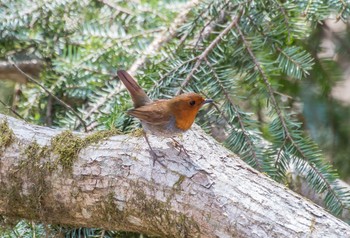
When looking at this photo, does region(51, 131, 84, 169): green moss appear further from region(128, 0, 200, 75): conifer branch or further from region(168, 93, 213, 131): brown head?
region(128, 0, 200, 75): conifer branch

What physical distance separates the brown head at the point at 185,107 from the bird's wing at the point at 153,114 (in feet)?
0.12

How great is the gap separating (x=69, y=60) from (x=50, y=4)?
0.36 m

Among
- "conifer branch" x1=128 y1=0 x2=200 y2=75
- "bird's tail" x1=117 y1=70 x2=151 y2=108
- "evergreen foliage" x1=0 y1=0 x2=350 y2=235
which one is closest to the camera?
"bird's tail" x1=117 y1=70 x2=151 y2=108

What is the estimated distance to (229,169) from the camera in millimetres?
2330

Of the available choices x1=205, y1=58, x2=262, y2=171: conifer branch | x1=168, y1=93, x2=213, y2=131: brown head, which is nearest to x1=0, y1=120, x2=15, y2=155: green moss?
x1=168, y1=93, x2=213, y2=131: brown head

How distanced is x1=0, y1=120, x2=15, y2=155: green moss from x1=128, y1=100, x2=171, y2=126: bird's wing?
0.50 m

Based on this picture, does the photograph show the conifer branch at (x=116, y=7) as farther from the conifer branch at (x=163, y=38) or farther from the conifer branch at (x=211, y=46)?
the conifer branch at (x=211, y=46)

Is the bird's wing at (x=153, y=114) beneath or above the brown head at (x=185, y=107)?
beneath

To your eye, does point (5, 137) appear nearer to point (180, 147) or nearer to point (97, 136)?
point (97, 136)

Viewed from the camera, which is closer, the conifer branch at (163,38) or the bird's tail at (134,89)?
the bird's tail at (134,89)

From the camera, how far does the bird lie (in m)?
2.58

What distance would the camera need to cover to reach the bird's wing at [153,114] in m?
2.59

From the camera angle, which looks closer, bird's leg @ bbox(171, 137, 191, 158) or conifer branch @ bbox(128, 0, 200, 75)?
bird's leg @ bbox(171, 137, 191, 158)

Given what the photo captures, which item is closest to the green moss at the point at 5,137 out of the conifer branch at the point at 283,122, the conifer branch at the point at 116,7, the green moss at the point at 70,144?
the green moss at the point at 70,144
